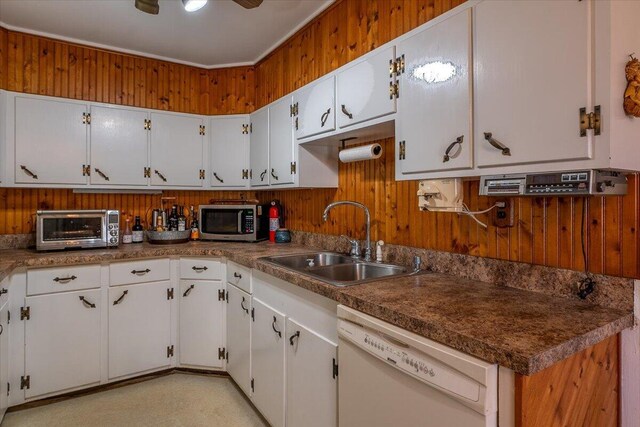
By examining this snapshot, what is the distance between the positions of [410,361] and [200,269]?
1.99 metres

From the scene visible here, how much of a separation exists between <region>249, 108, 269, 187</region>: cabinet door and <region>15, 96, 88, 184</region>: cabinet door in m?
1.29

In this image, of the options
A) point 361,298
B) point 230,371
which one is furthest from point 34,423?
point 361,298

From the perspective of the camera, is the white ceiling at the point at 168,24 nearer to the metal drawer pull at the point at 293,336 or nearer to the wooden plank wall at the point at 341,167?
the wooden plank wall at the point at 341,167

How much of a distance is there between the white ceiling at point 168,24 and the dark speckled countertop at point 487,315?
1.89m

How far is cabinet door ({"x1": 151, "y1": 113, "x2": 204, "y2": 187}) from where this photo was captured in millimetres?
3131

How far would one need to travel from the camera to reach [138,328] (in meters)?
2.64

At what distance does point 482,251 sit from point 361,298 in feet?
2.15

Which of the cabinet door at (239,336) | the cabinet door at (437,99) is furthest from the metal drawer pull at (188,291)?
the cabinet door at (437,99)

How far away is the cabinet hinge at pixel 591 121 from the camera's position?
3.33 feet

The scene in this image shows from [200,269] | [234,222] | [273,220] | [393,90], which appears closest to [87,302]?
[200,269]

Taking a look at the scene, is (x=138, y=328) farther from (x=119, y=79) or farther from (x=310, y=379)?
(x=119, y=79)

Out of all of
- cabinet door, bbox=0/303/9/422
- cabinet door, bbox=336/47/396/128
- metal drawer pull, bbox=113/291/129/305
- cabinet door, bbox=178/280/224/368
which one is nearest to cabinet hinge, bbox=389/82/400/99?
→ cabinet door, bbox=336/47/396/128

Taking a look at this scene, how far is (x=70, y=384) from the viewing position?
2436mm

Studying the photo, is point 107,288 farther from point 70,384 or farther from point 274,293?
point 274,293
